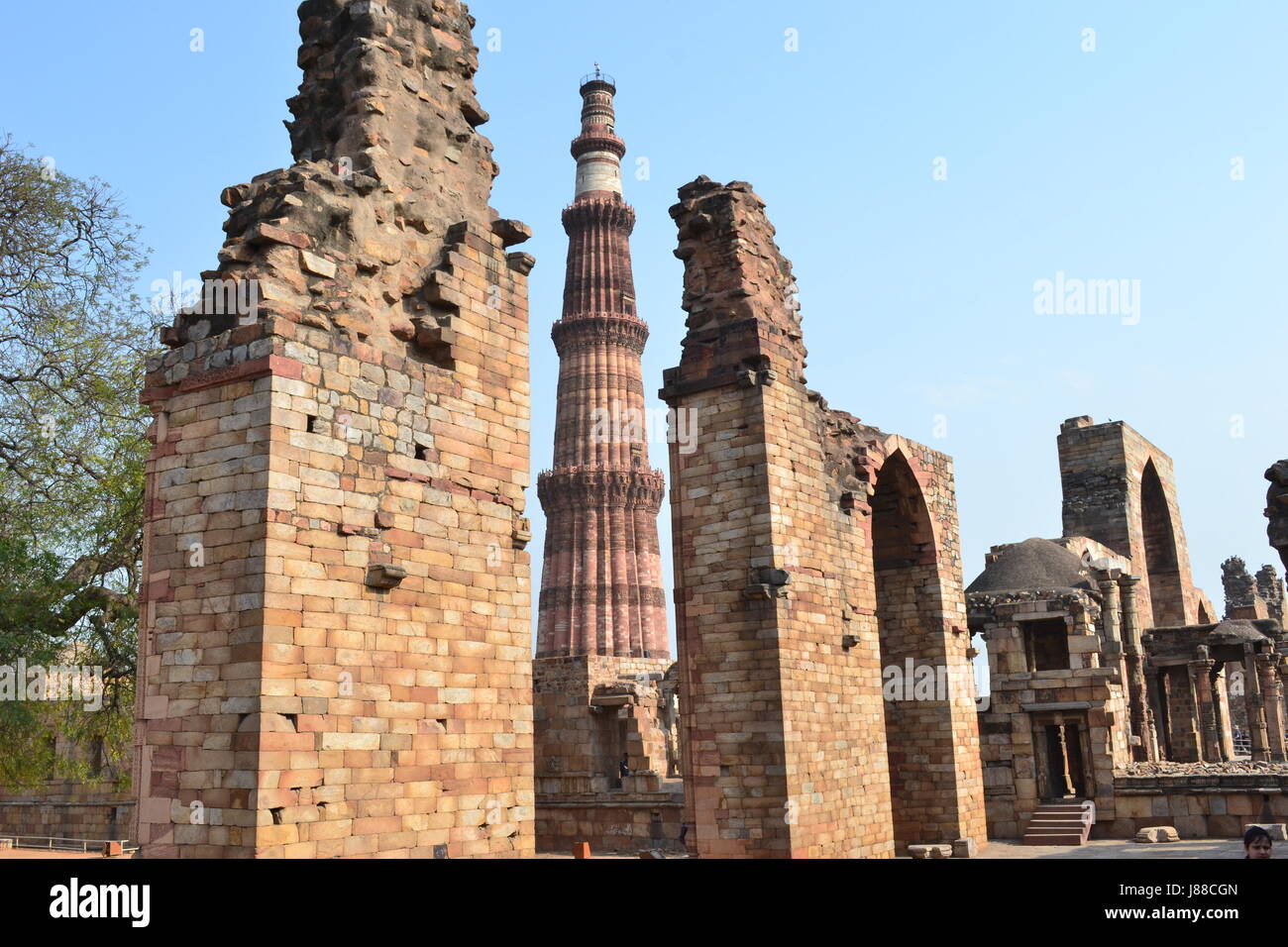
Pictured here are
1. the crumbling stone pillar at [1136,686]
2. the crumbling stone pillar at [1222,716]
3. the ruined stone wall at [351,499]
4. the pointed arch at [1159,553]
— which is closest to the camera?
the ruined stone wall at [351,499]

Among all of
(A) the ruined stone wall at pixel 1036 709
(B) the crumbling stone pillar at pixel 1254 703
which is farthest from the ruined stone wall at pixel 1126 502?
(A) the ruined stone wall at pixel 1036 709

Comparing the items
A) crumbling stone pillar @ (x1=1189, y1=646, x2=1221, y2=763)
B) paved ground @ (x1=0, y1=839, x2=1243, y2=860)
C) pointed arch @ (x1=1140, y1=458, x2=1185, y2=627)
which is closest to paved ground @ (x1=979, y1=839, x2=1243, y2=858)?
paved ground @ (x1=0, y1=839, x2=1243, y2=860)

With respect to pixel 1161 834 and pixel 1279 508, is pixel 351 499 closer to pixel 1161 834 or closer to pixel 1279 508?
pixel 1279 508

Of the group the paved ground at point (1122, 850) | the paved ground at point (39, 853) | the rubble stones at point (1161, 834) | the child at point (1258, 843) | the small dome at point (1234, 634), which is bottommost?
the paved ground at point (1122, 850)

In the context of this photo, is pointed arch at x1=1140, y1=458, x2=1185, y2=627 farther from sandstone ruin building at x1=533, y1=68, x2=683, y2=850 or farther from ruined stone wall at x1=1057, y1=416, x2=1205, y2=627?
sandstone ruin building at x1=533, y1=68, x2=683, y2=850

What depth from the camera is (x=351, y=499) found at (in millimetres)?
7352

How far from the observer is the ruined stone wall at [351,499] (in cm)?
673

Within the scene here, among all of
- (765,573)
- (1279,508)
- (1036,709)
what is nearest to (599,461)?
(1036,709)

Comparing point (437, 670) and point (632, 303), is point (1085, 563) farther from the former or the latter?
point (632, 303)

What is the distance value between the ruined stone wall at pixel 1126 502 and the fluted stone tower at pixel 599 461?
15226 millimetres

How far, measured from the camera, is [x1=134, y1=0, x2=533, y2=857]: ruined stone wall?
673 centimetres

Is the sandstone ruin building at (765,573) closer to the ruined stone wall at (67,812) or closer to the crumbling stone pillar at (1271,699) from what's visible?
the ruined stone wall at (67,812)

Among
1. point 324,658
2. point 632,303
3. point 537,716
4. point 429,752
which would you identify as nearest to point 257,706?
point 324,658

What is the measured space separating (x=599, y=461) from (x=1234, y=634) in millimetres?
22243
